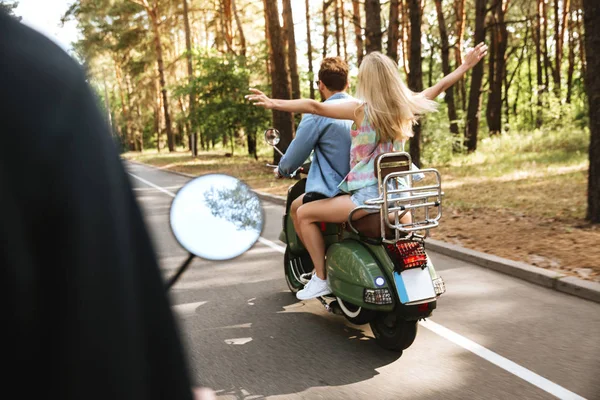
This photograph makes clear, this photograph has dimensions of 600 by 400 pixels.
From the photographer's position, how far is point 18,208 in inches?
24.5

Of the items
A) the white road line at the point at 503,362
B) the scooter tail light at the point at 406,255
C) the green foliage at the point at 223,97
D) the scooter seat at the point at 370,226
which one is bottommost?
the white road line at the point at 503,362

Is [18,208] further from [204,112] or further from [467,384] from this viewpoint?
[204,112]

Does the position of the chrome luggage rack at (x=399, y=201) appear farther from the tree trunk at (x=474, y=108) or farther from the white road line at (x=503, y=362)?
the tree trunk at (x=474, y=108)

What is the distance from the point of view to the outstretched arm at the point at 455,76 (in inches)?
191

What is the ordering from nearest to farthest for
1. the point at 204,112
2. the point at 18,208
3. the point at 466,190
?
the point at 18,208
the point at 466,190
the point at 204,112

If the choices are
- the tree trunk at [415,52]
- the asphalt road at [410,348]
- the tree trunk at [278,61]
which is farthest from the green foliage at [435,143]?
the asphalt road at [410,348]

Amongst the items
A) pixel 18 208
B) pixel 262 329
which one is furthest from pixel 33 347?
pixel 262 329

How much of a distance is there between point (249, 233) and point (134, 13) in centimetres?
3629

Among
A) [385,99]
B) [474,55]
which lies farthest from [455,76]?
[385,99]

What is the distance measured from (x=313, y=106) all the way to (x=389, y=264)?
134 centimetres

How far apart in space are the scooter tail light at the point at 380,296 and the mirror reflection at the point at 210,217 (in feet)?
3.34

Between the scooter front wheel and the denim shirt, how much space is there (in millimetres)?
1152

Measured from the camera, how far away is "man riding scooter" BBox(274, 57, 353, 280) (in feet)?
16.0

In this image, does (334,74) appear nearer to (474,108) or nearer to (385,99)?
(385,99)
